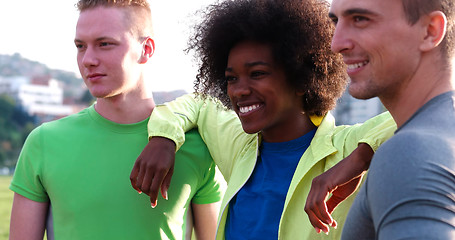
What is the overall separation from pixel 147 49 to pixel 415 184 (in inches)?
88.3

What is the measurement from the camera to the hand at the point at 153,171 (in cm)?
297

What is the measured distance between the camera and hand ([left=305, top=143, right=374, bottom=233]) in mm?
2438

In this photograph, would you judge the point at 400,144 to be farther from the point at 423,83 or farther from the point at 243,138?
the point at 243,138

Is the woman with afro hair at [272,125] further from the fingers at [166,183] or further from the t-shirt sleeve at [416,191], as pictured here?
the t-shirt sleeve at [416,191]

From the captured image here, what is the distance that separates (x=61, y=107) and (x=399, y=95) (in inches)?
5639

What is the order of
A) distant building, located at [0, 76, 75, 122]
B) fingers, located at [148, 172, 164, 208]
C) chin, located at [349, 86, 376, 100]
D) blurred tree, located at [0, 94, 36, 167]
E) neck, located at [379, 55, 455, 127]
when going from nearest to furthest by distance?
neck, located at [379, 55, 455, 127] < chin, located at [349, 86, 376, 100] < fingers, located at [148, 172, 164, 208] < blurred tree, located at [0, 94, 36, 167] < distant building, located at [0, 76, 75, 122]

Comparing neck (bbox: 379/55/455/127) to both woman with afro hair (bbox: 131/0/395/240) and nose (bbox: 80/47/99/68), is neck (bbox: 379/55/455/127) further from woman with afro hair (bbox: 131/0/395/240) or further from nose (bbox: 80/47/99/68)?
nose (bbox: 80/47/99/68)

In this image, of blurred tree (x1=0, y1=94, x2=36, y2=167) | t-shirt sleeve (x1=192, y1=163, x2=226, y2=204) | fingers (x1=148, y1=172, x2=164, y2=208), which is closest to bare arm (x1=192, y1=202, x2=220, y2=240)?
t-shirt sleeve (x1=192, y1=163, x2=226, y2=204)

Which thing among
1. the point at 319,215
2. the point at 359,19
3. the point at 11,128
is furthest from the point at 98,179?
the point at 11,128

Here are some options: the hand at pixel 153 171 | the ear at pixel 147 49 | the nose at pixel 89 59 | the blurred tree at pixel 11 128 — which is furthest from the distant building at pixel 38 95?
the hand at pixel 153 171

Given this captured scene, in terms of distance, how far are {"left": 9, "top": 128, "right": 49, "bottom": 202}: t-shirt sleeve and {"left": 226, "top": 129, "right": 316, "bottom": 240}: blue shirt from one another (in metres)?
1.04

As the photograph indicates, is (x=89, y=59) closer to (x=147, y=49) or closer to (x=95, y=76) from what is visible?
(x=95, y=76)

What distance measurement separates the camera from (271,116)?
3.02 meters

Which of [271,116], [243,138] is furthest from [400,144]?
[243,138]
